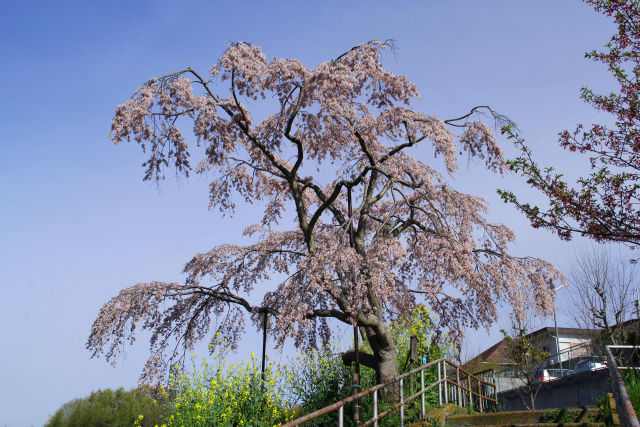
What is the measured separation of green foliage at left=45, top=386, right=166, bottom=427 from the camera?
2606cm

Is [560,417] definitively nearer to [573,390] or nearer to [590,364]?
[573,390]

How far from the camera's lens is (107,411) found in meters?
26.7

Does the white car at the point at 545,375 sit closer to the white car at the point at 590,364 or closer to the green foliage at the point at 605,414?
the white car at the point at 590,364

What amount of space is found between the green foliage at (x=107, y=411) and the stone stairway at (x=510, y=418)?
16221 millimetres

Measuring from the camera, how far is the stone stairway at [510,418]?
1048 centimetres

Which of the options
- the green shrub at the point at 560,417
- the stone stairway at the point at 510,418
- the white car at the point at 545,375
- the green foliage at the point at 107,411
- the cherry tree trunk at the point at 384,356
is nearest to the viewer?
the stone stairway at the point at 510,418

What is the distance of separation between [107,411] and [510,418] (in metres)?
21.1

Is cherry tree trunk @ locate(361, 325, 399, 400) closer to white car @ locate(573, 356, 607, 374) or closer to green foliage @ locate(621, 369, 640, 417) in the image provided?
green foliage @ locate(621, 369, 640, 417)

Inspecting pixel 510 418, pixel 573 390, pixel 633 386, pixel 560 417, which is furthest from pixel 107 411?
pixel 633 386

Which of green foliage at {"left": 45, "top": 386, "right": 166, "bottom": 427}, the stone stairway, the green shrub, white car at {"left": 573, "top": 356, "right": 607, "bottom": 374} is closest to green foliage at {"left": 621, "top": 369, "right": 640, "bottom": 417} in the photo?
the stone stairway

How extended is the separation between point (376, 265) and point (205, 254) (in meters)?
6.23

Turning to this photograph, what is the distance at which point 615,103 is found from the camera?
9898 mm

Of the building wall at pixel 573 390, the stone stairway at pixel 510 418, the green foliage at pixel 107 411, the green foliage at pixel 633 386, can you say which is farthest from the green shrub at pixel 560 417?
the green foliage at pixel 107 411

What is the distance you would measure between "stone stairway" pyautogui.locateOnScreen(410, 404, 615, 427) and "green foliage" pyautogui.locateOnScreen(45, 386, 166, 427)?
16.2 m
